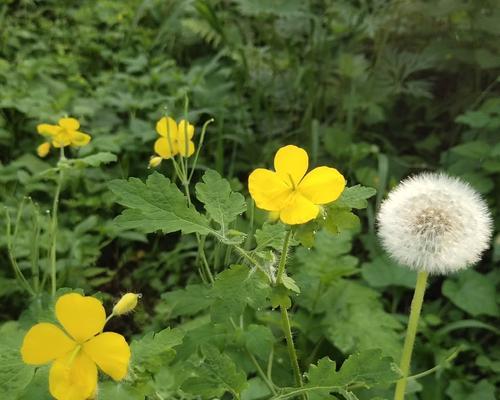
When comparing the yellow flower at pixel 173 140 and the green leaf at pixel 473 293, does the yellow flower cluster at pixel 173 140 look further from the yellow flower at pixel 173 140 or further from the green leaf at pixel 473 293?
the green leaf at pixel 473 293

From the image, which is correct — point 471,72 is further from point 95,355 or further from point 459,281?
point 95,355

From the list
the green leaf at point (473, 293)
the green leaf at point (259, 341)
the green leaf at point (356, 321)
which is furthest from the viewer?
the green leaf at point (473, 293)

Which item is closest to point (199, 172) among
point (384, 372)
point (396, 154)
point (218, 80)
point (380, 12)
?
point (218, 80)

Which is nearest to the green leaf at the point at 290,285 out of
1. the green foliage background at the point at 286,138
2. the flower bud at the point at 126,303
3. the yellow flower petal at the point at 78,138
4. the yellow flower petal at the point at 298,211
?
the yellow flower petal at the point at 298,211

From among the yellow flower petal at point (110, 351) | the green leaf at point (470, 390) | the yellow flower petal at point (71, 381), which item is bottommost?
the green leaf at point (470, 390)

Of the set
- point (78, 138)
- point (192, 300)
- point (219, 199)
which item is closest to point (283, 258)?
point (219, 199)

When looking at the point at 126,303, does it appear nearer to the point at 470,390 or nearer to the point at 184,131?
the point at 184,131

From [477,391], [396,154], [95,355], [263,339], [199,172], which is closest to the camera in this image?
[95,355]

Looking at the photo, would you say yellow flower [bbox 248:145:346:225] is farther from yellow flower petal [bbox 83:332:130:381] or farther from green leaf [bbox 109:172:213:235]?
yellow flower petal [bbox 83:332:130:381]
